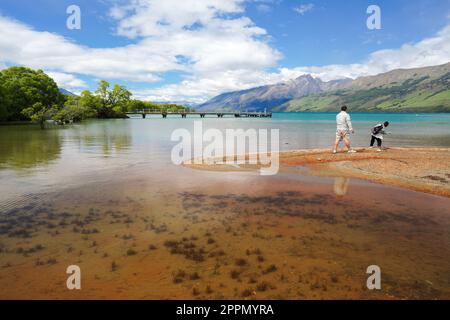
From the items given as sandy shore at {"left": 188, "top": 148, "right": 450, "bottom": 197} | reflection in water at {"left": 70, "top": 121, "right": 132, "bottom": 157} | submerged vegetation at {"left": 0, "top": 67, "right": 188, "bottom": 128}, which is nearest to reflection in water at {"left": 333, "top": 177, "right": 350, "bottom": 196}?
sandy shore at {"left": 188, "top": 148, "right": 450, "bottom": 197}

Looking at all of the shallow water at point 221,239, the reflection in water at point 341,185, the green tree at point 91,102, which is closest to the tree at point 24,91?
the green tree at point 91,102

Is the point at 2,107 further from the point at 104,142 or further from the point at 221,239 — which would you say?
→ the point at 221,239

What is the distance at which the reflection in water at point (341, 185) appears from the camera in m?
13.4

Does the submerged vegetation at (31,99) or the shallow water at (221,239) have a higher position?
the submerged vegetation at (31,99)

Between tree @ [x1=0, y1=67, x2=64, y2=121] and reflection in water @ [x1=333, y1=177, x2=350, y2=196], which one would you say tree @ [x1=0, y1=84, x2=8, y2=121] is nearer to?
tree @ [x1=0, y1=67, x2=64, y2=121]

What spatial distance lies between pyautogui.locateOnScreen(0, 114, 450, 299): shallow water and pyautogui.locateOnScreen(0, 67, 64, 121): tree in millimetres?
68966

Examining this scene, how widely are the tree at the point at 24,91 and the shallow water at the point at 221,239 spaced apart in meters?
69.0

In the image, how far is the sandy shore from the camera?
48.7ft

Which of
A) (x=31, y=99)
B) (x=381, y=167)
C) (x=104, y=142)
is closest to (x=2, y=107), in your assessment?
(x=31, y=99)

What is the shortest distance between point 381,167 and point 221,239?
574 inches

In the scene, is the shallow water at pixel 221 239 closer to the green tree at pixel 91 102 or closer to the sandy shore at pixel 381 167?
the sandy shore at pixel 381 167

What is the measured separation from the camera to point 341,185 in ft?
48.6
